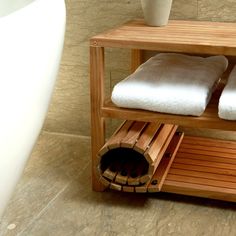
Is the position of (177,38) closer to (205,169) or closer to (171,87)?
(171,87)

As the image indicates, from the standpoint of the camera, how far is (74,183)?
150cm

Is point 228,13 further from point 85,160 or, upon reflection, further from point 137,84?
point 85,160

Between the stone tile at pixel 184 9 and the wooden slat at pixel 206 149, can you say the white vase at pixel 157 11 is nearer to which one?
the stone tile at pixel 184 9

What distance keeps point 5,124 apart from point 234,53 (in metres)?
0.69

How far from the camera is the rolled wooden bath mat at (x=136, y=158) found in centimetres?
130

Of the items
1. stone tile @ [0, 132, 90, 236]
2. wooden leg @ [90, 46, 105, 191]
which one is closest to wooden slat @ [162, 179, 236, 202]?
wooden leg @ [90, 46, 105, 191]

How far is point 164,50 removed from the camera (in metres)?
1.23

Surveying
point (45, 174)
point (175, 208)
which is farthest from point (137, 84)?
point (45, 174)

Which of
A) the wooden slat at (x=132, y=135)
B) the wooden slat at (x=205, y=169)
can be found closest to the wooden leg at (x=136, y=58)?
the wooden slat at (x=132, y=135)

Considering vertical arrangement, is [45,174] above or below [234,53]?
below

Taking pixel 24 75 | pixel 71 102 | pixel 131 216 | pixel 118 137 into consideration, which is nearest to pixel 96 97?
pixel 118 137

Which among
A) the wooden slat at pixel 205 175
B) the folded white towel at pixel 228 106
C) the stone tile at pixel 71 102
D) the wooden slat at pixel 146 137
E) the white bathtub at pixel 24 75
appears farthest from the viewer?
the stone tile at pixel 71 102

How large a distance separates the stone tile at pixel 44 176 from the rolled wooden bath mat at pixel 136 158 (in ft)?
0.63

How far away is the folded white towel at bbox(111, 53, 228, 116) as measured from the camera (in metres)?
1.24
